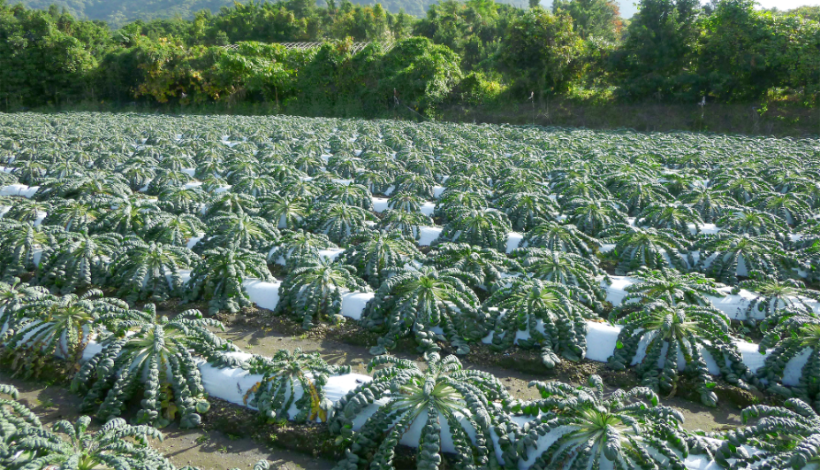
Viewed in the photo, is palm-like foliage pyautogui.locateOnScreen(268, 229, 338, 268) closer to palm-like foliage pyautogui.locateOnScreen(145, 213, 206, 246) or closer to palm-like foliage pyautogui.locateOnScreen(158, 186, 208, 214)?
palm-like foliage pyautogui.locateOnScreen(145, 213, 206, 246)

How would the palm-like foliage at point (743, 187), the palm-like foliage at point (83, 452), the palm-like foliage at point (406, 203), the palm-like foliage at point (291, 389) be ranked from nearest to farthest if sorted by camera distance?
the palm-like foliage at point (83, 452), the palm-like foliage at point (291, 389), the palm-like foliage at point (406, 203), the palm-like foliage at point (743, 187)

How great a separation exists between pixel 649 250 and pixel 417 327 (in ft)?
11.6

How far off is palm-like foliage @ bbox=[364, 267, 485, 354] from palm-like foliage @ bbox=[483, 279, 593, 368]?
27 cm

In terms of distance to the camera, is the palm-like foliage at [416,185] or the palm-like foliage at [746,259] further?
the palm-like foliage at [416,185]

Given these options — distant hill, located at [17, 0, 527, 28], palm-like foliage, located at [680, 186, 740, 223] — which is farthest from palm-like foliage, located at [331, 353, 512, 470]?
distant hill, located at [17, 0, 527, 28]

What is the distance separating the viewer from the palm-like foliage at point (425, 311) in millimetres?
4965

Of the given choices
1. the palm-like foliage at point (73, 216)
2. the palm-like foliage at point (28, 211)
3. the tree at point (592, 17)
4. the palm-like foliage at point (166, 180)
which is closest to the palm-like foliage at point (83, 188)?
the palm-like foliage at point (28, 211)

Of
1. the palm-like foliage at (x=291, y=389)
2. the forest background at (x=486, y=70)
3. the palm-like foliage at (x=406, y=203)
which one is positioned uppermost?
the forest background at (x=486, y=70)

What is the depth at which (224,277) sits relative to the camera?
590 centimetres

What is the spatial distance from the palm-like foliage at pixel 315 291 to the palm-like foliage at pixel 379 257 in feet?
1.21

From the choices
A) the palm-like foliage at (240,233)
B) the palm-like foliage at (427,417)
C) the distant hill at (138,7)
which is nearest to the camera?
the palm-like foliage at (427,417)

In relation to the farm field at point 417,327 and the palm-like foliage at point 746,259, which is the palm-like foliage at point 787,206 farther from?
the palm-like foliage at point 746,259

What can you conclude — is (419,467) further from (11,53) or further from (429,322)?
(11,53)

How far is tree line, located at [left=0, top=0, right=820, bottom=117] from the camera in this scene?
72.7ft
